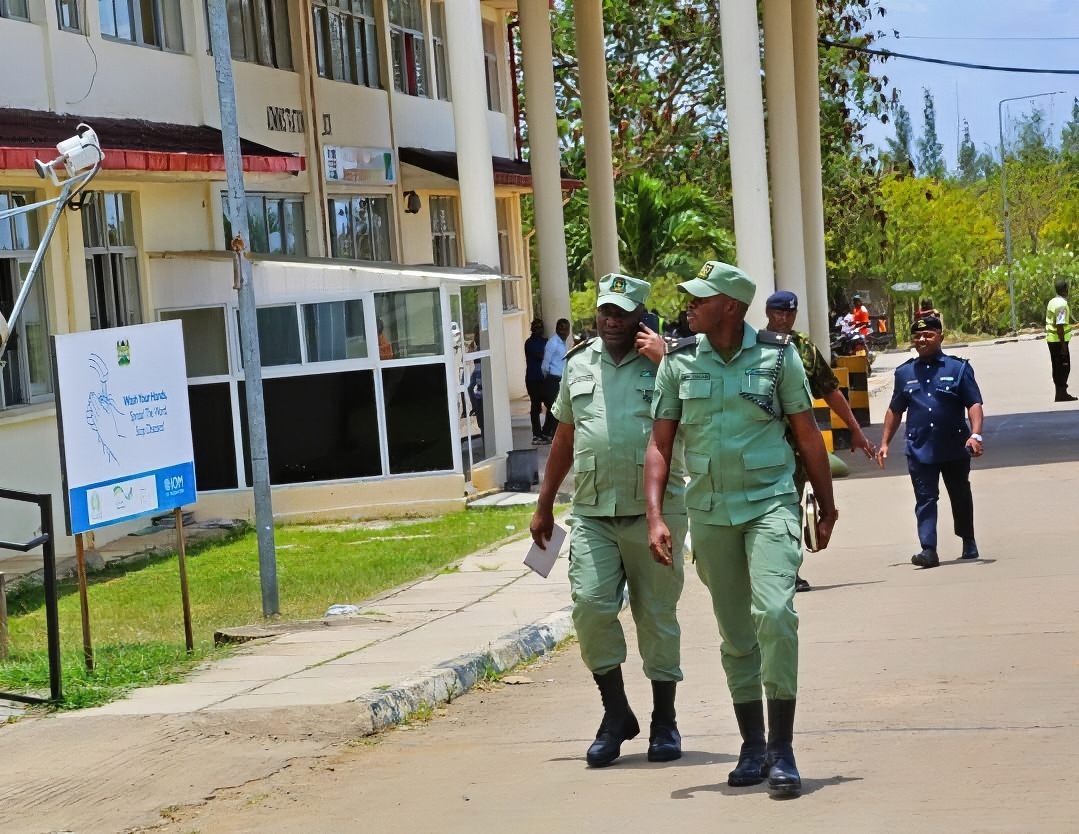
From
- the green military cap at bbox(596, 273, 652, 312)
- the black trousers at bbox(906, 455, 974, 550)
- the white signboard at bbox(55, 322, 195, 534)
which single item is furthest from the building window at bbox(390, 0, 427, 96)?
the green military cap at bbox(596, 273, 652, 312)

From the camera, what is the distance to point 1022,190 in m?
81.7

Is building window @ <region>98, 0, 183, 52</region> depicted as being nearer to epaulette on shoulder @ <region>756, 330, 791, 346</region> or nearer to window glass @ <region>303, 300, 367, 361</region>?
window glass @ <region>303, 300, 367, 361</region>

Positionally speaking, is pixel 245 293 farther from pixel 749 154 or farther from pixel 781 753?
pixel 749 154

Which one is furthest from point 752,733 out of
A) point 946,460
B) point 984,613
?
point 946,460

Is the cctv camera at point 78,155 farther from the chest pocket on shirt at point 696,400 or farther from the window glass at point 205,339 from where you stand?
the window glass at point 205,339

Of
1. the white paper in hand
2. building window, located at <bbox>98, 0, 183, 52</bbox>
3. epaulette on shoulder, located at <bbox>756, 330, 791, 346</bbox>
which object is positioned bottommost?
the white paper in hand

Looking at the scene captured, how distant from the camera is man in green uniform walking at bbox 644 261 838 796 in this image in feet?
20.8

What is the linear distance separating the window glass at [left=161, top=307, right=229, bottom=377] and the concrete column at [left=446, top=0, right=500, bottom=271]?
3.19 m

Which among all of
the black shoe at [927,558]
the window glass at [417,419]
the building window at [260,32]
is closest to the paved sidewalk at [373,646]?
the black shoe at [927,558]

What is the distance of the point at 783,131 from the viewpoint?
26906 mm

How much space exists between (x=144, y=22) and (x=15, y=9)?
115 inches

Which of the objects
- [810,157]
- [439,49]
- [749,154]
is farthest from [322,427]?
[810,157]

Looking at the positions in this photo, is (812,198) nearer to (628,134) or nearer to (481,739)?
(628,134)

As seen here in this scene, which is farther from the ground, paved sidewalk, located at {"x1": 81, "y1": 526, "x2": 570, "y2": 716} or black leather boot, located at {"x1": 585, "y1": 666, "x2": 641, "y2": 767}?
black leather boot, located at {"x1": 585, "y1": 666, "x2": 641, "y2": 767}
